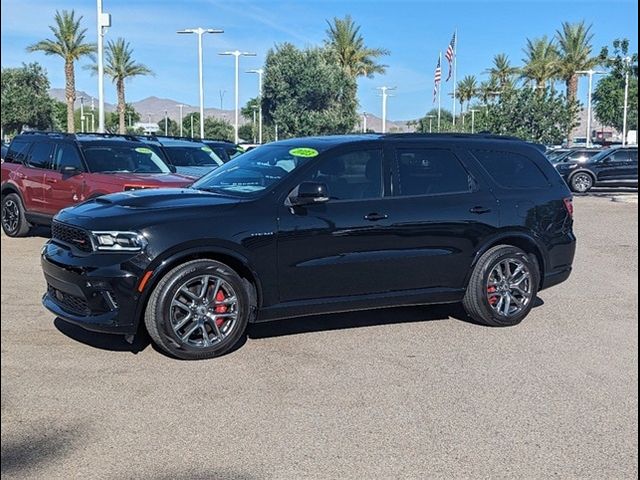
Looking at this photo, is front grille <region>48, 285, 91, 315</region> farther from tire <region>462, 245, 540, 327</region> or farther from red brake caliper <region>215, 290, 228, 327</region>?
tire <region>462, 245, 540, 327</region>

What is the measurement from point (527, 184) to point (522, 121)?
34510 mm

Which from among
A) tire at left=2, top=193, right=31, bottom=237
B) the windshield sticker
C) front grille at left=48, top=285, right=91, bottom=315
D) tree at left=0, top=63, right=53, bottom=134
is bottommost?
front grille at left=48, top=285, right=91, bottom=315

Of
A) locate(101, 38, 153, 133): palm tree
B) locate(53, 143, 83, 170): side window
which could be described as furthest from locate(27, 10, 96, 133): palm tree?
locate(53, 143, 83, 170): side window

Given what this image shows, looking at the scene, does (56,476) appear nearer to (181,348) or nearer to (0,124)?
(181,348)

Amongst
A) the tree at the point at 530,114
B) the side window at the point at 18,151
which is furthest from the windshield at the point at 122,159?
the tree at the point at 530,114

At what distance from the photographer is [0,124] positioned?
58406 mm

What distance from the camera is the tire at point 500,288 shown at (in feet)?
22.3

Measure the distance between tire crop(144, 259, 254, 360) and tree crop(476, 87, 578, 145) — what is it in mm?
35913

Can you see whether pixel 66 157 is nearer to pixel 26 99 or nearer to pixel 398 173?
pixel 398 173

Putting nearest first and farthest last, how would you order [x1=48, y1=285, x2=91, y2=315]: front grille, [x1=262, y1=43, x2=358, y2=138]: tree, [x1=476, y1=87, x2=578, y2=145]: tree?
[x1=48, y1=285, x2=91, y2=315]: front grille < [x1=476, y1=87, x2=578, y2=145]: tree < [x1=262, y1=43, x2=358, y2=138]: tree

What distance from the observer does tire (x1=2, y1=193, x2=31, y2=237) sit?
38.7 feet

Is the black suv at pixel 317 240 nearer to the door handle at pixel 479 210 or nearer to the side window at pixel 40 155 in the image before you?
the door handle at pixel 479 210

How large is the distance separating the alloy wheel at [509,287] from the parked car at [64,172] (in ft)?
17.2

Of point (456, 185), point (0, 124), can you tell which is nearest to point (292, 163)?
point (456, 185)
